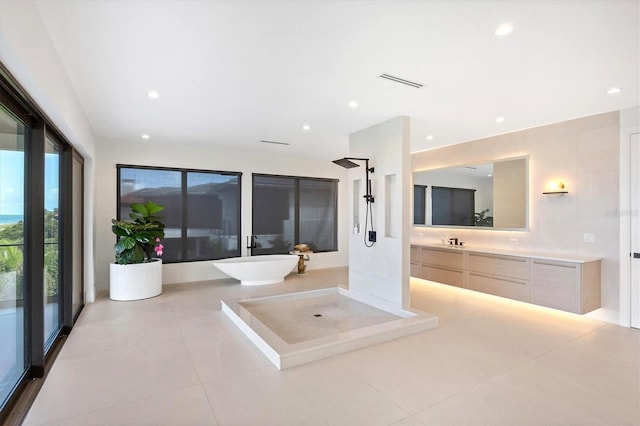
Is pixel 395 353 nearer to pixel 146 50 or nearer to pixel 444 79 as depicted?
pixel 444 79

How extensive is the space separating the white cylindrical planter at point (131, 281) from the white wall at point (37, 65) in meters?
2.10

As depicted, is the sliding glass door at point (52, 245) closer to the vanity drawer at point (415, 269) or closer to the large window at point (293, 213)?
the large window at point (293, 213)

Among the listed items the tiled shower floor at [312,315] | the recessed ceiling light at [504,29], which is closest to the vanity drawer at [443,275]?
the tiled shower floor at [312,315]

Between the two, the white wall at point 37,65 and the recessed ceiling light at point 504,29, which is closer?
the white wall at point 37,65

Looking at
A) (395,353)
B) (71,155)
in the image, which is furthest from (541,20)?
(71,155)

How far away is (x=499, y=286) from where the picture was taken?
514 cm

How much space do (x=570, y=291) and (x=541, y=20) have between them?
3557 mm

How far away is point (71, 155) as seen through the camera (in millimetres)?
3975

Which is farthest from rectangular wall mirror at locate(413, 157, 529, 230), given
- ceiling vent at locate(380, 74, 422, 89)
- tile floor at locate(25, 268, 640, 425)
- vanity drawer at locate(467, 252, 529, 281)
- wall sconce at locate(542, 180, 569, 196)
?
ceiling vent at locate(380, 74, 422, 89)

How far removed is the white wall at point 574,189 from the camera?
4262mm

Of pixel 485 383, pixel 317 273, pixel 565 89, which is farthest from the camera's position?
pixel 317 273

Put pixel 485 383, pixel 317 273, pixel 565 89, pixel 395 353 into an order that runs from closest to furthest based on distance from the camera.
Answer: pixel 485 383
pixel 395 353
pixel 565 89
pixel 317 273

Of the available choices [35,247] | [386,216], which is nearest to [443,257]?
[386,216]

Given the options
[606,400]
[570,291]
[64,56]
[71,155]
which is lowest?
[606,400]
